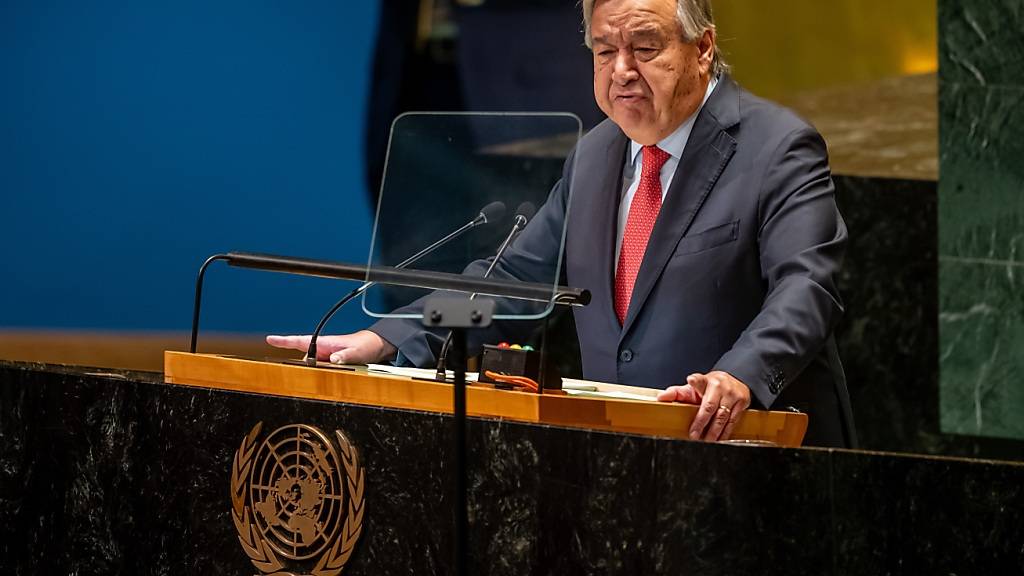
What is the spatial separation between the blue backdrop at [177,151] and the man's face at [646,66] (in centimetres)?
266

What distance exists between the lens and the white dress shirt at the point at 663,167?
9.05 feet

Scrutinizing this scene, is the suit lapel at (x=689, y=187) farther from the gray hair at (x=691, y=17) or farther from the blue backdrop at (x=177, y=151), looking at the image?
the blue backdrop at (x=177, y=151)

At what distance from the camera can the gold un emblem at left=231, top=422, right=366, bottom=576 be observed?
83.0 inches

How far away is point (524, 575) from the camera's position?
1.97 m

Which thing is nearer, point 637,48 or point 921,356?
point 637,48

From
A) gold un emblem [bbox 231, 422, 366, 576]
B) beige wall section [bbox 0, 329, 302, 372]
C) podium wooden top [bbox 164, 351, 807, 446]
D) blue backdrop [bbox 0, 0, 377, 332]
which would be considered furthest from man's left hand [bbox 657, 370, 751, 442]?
blue backdrop [bbox 0, 0, 377, 332]

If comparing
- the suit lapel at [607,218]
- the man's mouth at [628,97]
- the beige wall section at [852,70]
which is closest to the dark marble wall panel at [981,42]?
the beige wall section at [852,70]

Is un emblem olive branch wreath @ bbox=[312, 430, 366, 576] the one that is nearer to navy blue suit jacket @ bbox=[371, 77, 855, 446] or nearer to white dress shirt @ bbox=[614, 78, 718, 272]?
navy blue suit jacket @ bbox=[371, 77, 855, 446]

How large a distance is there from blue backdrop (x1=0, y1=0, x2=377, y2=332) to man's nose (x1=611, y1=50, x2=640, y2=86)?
2.71 meters

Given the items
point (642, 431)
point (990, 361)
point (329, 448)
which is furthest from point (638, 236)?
point (990, 361)

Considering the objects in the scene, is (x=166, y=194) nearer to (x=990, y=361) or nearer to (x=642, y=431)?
(x=990, y=361)

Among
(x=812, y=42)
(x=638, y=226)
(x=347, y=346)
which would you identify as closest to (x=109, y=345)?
(x=812, y=42)

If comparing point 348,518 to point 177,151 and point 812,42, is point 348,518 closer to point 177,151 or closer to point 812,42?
point 812,42

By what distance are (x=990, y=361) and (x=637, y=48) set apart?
244 cm
